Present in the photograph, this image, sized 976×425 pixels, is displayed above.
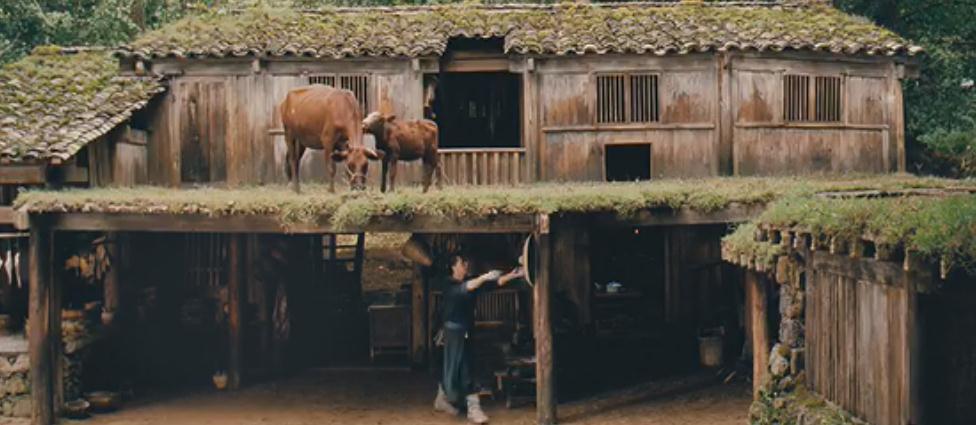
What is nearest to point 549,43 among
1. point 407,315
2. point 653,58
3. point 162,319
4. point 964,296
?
point 653,58

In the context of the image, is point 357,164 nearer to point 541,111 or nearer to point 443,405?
point 443,405

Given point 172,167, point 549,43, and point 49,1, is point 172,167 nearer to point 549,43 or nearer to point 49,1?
point 549,43

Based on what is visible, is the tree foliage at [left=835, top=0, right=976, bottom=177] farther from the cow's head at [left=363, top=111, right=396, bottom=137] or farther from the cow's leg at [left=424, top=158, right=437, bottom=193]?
the cow's head at [left=363, top=111, right=396, bottom=137]

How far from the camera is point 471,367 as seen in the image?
16.0 metres

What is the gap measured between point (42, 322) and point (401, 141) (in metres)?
5.85

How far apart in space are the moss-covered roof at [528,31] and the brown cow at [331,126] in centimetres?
266

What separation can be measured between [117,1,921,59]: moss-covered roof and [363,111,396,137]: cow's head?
2.96m

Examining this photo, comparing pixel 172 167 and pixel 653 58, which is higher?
pixel 653 58

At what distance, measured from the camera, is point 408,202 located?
45.5ft

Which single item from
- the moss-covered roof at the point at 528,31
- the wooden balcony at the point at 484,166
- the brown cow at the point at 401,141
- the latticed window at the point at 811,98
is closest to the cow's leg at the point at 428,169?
the brown cow at the point at 401,141

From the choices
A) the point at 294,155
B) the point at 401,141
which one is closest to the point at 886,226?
the point at 401,141

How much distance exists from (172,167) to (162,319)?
279cm

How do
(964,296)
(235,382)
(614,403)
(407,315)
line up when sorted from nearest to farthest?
(964,296) < (614,403) < (235,382) < (407,315)

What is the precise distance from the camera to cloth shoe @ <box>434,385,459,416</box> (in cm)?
1561
